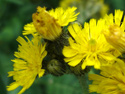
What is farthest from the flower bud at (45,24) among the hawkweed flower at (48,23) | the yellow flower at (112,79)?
the yellow flower at (112,79)

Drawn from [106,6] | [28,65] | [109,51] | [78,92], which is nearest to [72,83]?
[78,92]

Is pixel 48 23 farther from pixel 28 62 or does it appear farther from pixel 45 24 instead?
pixel 28 62

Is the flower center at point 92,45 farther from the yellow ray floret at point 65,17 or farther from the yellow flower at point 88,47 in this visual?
the yellow ray floret at point 65,17

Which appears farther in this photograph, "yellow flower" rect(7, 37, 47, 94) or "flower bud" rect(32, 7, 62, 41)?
"yellow flower" rect(7, 37, 47, 94)

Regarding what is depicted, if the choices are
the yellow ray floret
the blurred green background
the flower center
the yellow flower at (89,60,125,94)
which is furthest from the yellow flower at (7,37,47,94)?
the blurred green background

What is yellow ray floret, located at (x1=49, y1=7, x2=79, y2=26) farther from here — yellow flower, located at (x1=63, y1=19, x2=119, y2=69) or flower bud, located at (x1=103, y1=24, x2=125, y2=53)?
flower bud, located at (x1=103, y1=24, x2=125, y2=53)

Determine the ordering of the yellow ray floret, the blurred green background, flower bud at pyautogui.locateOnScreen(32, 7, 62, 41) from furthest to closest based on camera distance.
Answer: the blurred green background → the yellow ray floret → flower bud at pyautogui.locateOnScreen(32, 7, 62, 41)
